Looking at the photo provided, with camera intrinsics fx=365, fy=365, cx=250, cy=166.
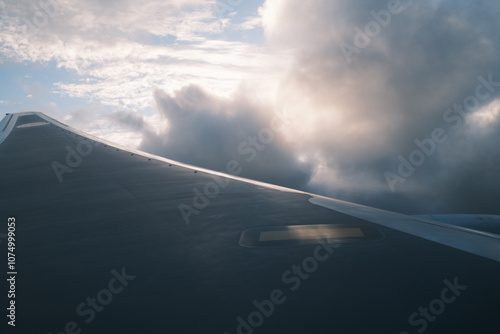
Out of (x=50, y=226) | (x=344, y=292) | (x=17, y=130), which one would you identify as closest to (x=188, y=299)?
(x=344, y=292)

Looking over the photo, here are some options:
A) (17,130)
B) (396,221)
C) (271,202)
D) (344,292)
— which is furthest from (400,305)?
(17,130)

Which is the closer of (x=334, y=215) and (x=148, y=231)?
(x=148, y=231)

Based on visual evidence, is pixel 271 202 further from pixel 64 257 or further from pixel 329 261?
pixel 64 257

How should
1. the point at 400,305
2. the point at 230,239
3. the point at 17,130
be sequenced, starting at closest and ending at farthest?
the point at 400,305 → the point at 230,239 → the point at 17,130

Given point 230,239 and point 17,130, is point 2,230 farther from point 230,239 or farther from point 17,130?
point 17,130

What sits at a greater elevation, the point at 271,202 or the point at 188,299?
the point at 271,202

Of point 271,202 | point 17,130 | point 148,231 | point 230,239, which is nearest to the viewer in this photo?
point 230,239

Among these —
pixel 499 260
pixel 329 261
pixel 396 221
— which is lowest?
pixel 329 261
